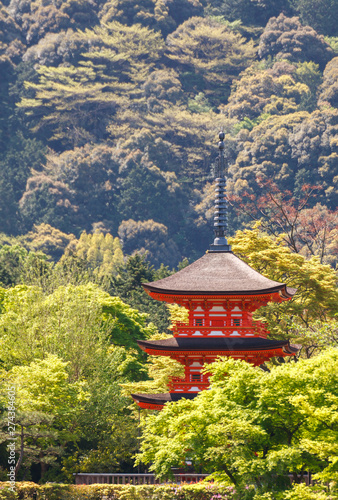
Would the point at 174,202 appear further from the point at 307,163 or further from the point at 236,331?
the point at 236,331

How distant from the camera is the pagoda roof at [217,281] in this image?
33.5 meters

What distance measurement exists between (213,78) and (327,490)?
424ft

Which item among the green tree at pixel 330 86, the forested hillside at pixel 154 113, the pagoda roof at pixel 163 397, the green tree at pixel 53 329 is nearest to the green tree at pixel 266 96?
the forested hillside at pixel 154 113

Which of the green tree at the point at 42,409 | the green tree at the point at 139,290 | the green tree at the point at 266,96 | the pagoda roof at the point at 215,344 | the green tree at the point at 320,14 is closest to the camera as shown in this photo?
the green tree at the point at 42,409

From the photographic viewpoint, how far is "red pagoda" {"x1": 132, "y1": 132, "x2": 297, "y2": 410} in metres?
33.5

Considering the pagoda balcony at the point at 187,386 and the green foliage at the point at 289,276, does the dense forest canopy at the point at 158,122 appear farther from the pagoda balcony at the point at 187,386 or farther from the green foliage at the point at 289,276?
the pagoda balcony at the point at 187,386

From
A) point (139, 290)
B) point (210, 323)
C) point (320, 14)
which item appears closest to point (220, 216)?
point (210, 323)

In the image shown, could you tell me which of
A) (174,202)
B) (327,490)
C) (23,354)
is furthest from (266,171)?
(327,490)

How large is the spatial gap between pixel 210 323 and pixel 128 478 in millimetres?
6461

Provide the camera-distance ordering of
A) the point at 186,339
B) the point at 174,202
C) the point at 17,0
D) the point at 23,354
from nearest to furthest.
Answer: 1. the point at 186,339
2. the point at 23,354
3. the point at 174,202
4. the point at 17,0

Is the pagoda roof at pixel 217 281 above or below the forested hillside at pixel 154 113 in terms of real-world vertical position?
below

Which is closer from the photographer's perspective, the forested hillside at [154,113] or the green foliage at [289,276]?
the green foliage at [289,276]

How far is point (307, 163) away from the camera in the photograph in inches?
4761

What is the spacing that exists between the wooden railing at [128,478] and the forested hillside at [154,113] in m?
87.1
